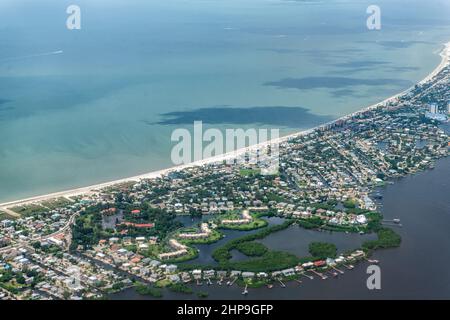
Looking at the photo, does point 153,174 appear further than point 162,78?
No

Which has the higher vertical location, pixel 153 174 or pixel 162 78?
pixel 162 78

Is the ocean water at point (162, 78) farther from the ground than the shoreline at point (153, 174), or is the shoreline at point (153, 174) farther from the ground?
the ocean water at point (162, 78)

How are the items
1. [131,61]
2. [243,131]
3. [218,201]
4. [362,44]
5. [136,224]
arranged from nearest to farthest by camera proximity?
[136,224] → [218,201] → [243,131] → [131,61] → [362,44]

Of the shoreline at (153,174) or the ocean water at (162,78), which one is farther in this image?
the ocean water at (162,78)

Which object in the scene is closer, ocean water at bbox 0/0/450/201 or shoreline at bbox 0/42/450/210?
shoreline at bbox 0/42/450/210

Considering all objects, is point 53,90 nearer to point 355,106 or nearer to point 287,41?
point 355,106

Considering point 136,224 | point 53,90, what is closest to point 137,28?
point 53,90

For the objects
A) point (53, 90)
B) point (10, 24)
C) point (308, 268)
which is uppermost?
point (10, 24)

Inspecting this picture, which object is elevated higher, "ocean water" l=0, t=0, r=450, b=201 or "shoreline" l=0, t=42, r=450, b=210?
"ocean water" l=0, t=0, r=450, b=201
